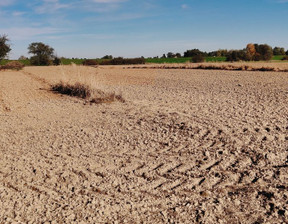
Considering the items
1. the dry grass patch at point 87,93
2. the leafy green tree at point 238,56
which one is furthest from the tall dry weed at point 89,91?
the leafy green tree at point 238,56

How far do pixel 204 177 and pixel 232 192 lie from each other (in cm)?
48

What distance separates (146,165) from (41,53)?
56573 millimetres

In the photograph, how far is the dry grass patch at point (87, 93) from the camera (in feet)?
29.4

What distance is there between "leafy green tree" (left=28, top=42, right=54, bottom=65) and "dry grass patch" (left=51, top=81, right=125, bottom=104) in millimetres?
46397

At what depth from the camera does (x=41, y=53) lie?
5609cm

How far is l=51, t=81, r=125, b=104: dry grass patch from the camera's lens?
8961 millimetres

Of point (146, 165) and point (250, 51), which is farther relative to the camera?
point (250, 51)

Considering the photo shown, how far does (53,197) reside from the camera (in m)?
3.46

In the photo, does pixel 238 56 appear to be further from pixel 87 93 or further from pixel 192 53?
pixel 87 93

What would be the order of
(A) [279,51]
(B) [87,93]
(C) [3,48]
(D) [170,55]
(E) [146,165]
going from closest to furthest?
(E) [146,165]
(B) [87,93]
(C) [3,48]
(A) [279,51]
(D) [170,55]

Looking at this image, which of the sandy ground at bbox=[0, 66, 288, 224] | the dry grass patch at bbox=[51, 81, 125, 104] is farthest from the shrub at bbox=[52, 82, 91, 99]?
the sandy ground at bbox=[0, 66, 288, 224]

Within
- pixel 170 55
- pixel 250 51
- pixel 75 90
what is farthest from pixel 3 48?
pixel 170 55

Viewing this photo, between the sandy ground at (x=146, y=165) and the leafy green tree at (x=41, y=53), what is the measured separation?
50751 millimetres

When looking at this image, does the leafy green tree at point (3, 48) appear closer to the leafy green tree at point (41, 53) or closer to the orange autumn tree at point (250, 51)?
the leafy green tree at point (41, 53)
